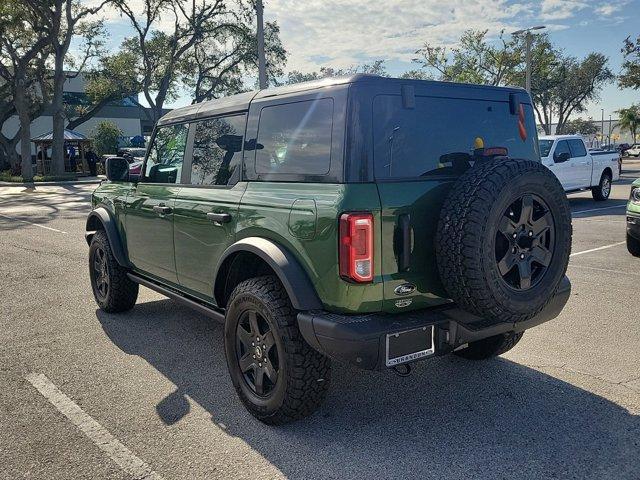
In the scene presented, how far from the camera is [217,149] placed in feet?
13.3

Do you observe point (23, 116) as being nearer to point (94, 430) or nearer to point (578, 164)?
point (578, 164)

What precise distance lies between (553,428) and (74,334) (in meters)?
4.07

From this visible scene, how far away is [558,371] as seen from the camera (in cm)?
406

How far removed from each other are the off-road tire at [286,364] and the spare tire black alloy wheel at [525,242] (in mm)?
1144

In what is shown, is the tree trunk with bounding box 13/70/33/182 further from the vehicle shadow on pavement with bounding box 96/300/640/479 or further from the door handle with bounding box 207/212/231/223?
the door handle with bounding box 207/212/231/223

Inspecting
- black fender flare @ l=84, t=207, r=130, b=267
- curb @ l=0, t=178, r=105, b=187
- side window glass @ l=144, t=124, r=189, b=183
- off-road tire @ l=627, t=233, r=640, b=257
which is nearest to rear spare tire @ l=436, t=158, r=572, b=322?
side window glass @ l=144, t=124, r=189, b=183

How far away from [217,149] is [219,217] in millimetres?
650

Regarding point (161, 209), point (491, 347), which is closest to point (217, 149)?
point (161, 209)

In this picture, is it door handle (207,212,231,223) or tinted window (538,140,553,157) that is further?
tinted window (538,140,553,157)

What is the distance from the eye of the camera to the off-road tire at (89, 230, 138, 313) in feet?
17.7

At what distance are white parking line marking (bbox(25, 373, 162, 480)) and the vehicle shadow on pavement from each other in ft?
1.25

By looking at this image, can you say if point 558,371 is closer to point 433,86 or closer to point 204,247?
point 433,86

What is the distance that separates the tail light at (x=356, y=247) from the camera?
2.82 m

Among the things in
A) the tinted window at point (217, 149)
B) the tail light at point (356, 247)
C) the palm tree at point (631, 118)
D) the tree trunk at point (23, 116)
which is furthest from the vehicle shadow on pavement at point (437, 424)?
the palm tree at point (631, 118)
